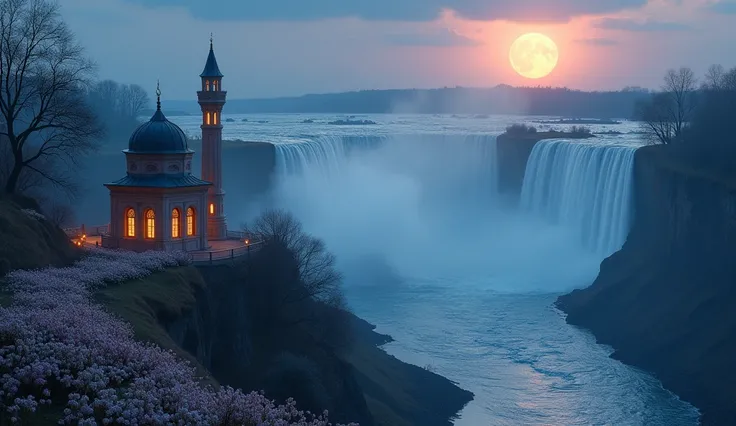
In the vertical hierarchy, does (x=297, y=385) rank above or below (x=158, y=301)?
below

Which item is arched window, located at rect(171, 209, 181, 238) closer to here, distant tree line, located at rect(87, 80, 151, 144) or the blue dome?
the blue dome

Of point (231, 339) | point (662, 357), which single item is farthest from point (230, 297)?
point (662, 357)

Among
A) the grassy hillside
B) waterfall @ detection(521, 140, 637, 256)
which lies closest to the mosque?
the grassy hillside

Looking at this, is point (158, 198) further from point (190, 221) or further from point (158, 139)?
point (158, 139)

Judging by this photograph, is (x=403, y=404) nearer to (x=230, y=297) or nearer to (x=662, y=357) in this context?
(x=230, y=297)

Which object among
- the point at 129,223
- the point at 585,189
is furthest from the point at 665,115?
the point at 129,223

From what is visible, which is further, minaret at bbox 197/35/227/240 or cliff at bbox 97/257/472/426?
minaret at bbox 197/35/227/240
